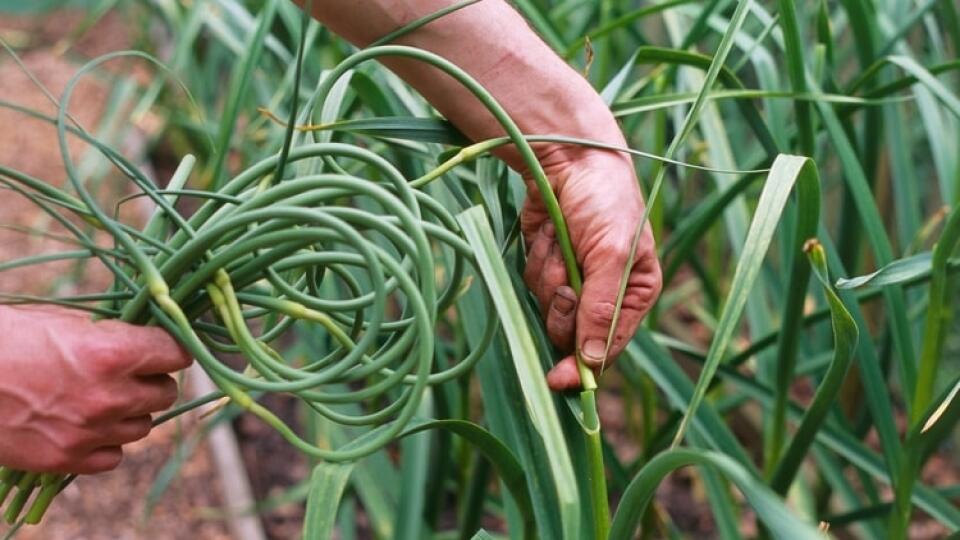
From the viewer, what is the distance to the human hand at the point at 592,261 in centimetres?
81

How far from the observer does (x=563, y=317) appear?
2.72 ft

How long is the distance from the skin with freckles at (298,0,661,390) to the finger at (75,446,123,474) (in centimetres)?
31

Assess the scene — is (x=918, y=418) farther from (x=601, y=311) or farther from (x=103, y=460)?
(x=103, y=460)

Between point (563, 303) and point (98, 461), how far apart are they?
1.08ft

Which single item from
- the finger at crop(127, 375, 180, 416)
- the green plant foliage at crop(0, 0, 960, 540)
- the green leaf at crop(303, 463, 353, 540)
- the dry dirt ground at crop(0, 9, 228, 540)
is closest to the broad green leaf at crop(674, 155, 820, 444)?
the green plant foliage at crop(0, 0, 960, 540)

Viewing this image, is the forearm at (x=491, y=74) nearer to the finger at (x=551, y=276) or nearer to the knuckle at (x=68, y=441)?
the finger at (x=551, y=276)

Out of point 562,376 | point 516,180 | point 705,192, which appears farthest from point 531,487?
point 705,192

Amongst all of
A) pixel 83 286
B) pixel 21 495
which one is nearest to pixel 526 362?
pixel 21 495

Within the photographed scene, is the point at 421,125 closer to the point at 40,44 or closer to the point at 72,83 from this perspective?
the point at 72,83

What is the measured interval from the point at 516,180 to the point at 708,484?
1.29ft

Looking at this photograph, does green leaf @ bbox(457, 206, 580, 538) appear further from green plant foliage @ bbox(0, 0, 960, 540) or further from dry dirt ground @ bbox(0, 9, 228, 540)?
dry dirt ground @ bbox(0, 9, 228, 540)

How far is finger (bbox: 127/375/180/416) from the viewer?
0.72m

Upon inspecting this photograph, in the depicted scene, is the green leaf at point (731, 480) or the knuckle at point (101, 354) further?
the knuckle at point (101, 354)

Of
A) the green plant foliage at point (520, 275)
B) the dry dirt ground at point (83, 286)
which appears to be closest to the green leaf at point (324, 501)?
the green plant foliage at point (520, 275)
